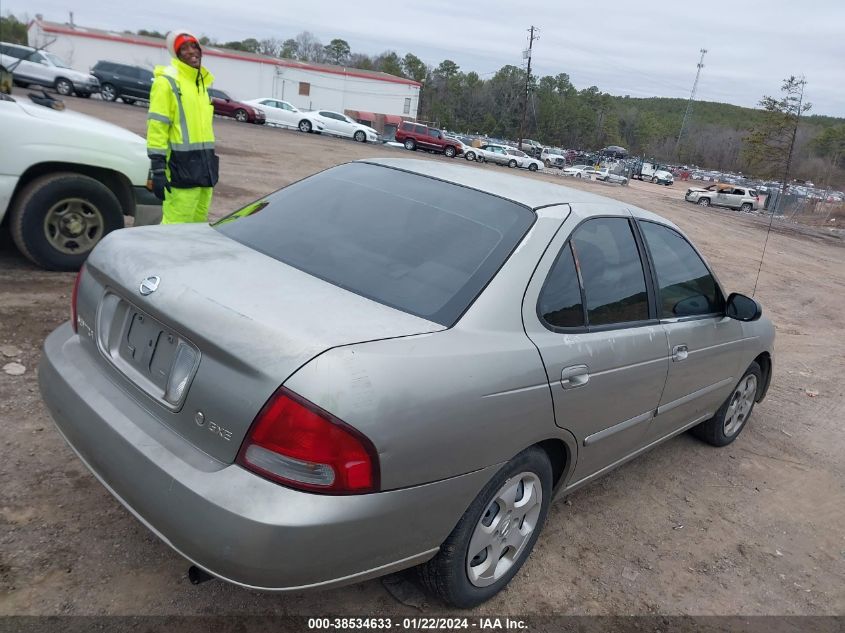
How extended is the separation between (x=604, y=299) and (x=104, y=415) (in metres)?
2.05

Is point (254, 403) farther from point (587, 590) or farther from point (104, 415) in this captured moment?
point (587, 590)

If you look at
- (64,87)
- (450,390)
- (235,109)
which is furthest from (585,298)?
(235,109)

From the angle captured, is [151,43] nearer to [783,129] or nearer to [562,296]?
[783,129]

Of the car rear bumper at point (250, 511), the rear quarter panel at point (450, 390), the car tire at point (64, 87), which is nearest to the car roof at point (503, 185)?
the rear quarter panel at point (450, 390)

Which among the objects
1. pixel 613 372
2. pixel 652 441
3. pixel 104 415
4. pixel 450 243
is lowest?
pixel 652 441

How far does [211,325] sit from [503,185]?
1.61 metres

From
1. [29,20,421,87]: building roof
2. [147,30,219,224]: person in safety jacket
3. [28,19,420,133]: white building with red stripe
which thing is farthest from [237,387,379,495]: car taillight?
[29,20,421,87]: building roof

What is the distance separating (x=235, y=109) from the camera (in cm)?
3453

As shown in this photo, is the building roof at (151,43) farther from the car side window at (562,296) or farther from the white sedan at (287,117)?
the car side window at (562,296)

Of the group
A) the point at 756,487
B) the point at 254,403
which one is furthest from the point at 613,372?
the point at 756,487

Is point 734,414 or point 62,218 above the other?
point 62,218

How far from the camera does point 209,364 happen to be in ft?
6.56

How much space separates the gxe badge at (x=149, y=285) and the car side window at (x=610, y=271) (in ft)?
5.46

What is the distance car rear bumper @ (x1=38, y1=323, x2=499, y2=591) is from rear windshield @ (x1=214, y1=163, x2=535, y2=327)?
65 centimetres
